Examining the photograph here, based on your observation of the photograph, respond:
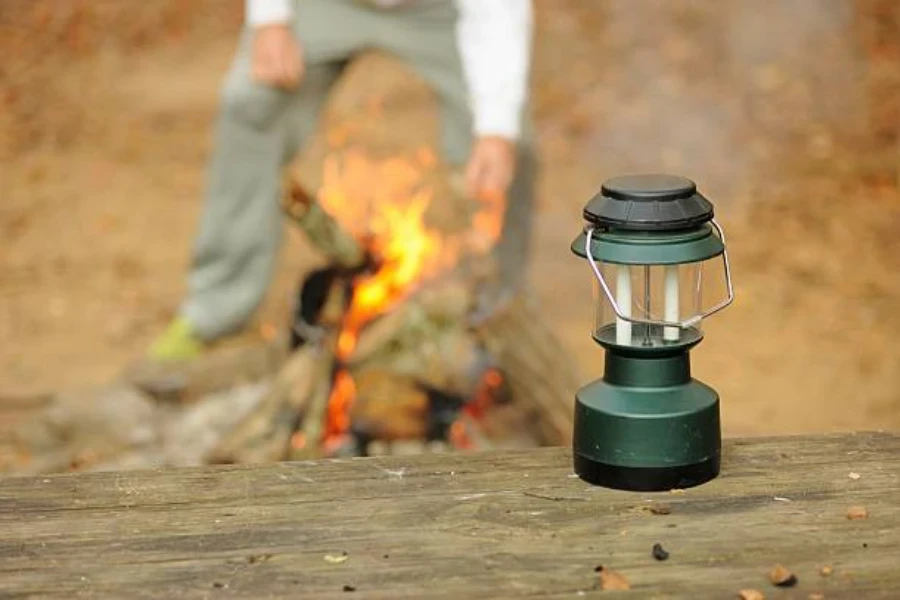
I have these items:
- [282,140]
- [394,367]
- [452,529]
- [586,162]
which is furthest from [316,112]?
[586,162]

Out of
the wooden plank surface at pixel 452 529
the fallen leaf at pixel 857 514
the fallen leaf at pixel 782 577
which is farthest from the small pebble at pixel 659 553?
the fallen leaf at pixel 857 514

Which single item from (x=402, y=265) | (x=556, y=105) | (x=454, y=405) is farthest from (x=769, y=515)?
(x=556, y=105)

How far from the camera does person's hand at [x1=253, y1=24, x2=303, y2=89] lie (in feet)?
16.9

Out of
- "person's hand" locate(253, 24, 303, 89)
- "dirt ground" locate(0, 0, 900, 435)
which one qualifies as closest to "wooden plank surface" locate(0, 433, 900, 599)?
"person's hand" locate(253, 24, 303, 89)

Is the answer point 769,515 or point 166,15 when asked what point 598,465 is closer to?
point 769,515

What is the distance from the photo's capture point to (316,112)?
18.3 ft

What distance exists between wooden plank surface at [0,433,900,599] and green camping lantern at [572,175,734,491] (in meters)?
0.05

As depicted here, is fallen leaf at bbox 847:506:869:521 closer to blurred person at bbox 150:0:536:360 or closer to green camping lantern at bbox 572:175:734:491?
green camping lantern at bbox 572:175:734:491

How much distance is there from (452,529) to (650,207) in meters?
0.57

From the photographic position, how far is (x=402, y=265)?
514cm

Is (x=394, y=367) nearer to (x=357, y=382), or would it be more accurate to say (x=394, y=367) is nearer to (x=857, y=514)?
(x=357, y=382)

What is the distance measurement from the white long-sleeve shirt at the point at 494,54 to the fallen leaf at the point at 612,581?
8.77ft

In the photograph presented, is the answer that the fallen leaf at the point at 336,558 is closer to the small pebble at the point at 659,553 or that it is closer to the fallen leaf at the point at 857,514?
the small pebble at the point at 659,553

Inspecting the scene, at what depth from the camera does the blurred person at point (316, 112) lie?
5070 mm
